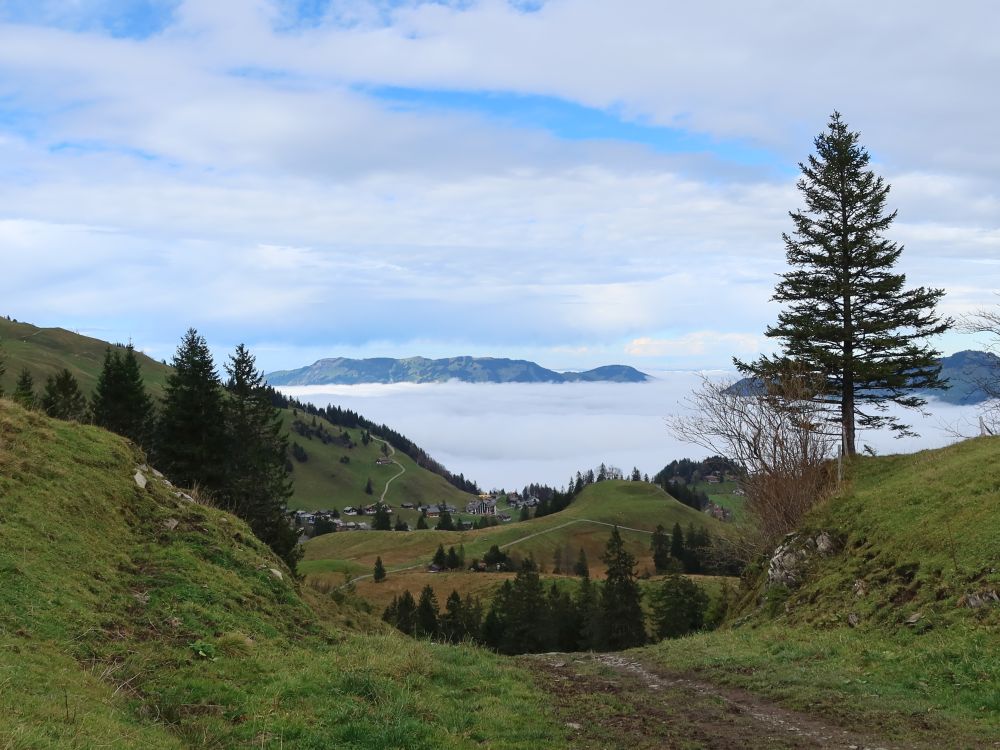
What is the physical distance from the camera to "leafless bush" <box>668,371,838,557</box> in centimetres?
3462

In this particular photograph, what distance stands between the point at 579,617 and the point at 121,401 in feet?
180

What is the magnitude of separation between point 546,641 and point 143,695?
70005 mm

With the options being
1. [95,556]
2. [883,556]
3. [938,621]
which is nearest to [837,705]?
[938,621]

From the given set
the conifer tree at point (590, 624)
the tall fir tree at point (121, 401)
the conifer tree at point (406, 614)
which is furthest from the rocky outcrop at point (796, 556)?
the conifer tree at point (406, 614)

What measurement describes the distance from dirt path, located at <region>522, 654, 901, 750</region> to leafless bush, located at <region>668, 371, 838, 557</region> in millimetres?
19960

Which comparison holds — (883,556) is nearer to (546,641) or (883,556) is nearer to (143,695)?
(143,695)

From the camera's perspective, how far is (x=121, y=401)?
59.0 meters

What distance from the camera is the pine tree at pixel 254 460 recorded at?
50000 mm

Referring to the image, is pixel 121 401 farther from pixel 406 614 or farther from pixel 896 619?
pixel 896 619

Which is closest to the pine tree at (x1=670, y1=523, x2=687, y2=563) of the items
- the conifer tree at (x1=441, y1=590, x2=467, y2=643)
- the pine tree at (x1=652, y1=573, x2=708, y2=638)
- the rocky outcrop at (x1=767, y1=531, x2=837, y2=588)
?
the pine tree at (x1=652, y1=573, x2=708, y2=638)

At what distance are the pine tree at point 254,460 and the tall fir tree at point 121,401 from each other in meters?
10.9

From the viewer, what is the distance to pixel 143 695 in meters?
10.8

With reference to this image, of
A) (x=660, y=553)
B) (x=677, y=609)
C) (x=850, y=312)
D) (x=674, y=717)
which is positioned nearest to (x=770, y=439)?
(x=850, y=312)

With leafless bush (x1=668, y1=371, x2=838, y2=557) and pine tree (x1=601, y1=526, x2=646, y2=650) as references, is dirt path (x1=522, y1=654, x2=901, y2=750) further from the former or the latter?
pine tree (x1=601, y1=526, x2=646, y2=650)
